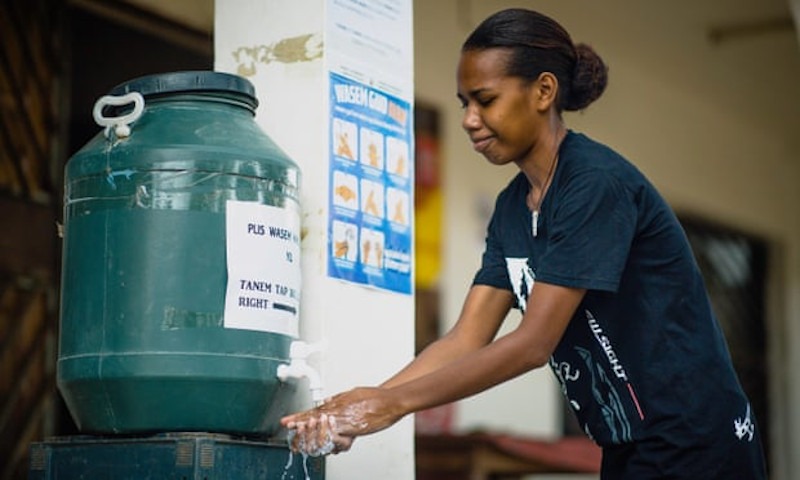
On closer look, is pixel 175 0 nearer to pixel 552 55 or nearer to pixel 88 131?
pixel 88 131

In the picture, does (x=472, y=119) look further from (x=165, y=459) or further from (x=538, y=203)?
(x=165, y=459)

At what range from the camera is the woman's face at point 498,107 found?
308 cm

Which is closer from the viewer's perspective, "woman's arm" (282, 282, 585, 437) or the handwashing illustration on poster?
"woman's arm" (282, 282, 585, 437)

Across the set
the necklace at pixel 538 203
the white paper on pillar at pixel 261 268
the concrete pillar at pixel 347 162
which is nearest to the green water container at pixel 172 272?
the white paper on pillar at pixel 261 268

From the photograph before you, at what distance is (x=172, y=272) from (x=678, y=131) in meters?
6.93

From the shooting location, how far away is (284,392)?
339cm

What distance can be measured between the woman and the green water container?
1.20 feet

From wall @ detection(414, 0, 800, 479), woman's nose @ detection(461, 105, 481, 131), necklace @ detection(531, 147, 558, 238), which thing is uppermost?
wall @ detection(414, 0, 800, 479)

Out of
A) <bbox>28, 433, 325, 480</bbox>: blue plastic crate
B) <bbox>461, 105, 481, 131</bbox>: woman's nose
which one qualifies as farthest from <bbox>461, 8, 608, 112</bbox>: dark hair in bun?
<bbox>28, 433, 325, 480</bbox>: blue plastic crate

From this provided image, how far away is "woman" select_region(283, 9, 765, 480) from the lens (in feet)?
9.52

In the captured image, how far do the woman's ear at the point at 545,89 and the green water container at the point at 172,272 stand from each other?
2.13 feet

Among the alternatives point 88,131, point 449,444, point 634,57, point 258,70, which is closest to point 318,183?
point 258,70

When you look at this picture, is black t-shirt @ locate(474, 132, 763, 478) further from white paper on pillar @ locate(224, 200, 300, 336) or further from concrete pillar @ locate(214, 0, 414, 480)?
concrete pillar @ locate(214, 0, 414, 480)

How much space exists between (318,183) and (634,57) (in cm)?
561
